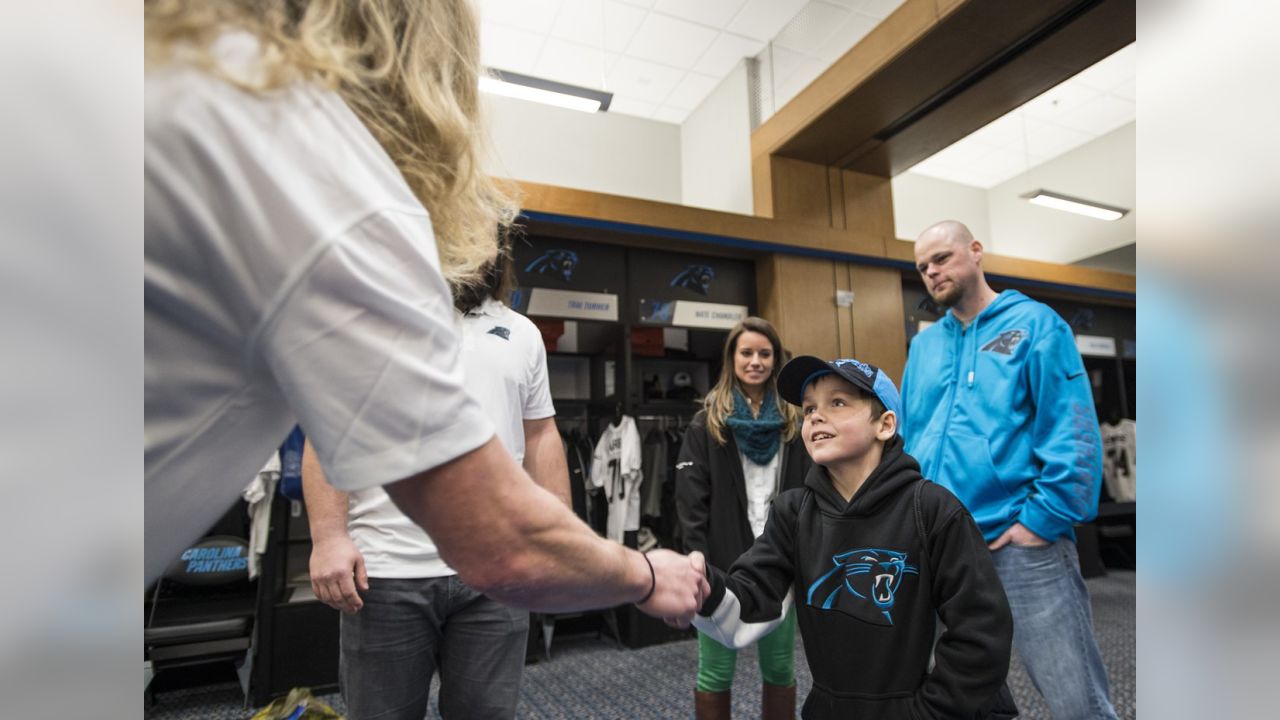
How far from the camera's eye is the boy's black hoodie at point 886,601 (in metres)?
1.35

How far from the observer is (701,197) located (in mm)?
6520

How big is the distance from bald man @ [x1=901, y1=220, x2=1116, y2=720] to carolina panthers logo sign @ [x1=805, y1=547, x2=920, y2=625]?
65 centimetres

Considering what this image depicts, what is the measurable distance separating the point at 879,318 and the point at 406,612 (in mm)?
4690

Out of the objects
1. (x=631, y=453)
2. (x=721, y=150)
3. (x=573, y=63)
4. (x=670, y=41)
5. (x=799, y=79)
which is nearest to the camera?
(x=631, y=453)

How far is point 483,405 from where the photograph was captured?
60.2 inches

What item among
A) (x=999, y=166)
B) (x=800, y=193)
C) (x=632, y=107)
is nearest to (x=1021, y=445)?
(x=800, y=193)

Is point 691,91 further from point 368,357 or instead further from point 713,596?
point 368,357

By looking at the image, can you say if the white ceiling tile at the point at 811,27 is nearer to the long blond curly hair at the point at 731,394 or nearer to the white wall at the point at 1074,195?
the long blond curly hair at the point at 731,394

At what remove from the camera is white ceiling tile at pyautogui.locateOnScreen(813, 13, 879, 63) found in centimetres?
434

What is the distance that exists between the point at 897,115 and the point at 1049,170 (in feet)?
15.7

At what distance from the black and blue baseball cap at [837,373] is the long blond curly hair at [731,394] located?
0.71 meters

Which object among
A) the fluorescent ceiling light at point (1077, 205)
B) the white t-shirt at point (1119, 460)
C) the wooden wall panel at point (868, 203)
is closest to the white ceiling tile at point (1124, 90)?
the fluorescent ceiling light at point (1077, 205)

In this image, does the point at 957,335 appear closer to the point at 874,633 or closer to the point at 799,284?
the point at 874,633
